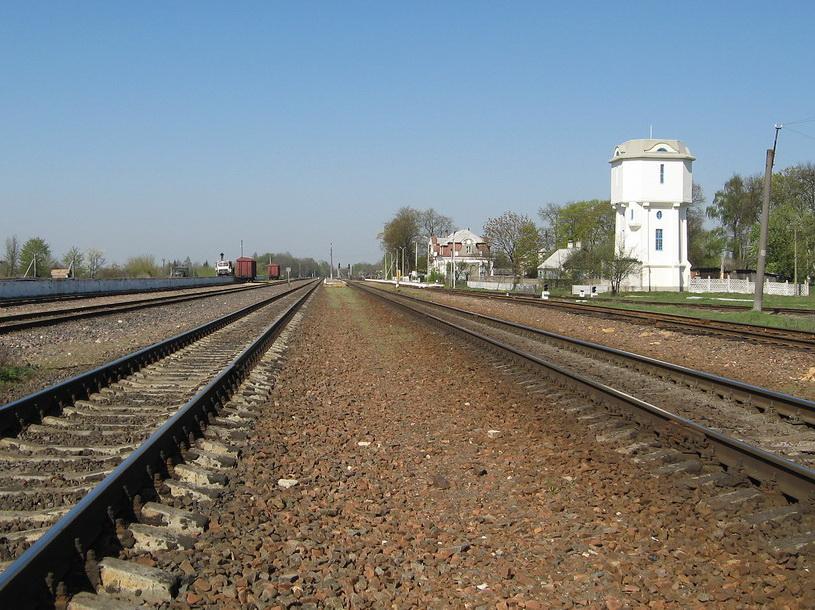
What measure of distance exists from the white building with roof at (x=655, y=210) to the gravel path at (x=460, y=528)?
60.3 m

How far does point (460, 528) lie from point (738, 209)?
108130 millimetres

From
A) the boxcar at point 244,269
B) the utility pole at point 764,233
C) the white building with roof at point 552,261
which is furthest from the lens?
the boxcar at point 244,269

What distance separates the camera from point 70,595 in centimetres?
354

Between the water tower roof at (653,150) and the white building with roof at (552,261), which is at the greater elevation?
the water tower roof at (653,150)

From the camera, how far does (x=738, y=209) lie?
10206 cm

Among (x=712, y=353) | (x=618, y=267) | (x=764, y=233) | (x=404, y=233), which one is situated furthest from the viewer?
(x=404, y=233)

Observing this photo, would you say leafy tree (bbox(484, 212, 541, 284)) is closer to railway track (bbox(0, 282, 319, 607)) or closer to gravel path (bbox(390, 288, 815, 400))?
gravel path (bbox(390, 288, 815, 400))

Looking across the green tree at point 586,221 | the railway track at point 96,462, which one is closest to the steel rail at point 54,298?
the railway track at point 96,462

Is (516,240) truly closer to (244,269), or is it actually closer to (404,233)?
(244,269)

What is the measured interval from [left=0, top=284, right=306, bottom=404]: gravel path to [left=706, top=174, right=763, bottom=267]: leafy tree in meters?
92.3

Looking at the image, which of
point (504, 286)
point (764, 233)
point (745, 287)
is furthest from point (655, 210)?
point (764, 233)

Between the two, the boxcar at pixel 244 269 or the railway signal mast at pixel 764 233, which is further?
the boxcar at pixel 244 269

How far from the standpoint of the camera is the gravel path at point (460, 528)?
395 cm

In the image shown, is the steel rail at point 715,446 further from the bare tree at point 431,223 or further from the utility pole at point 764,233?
the bare tree at point 431,223
